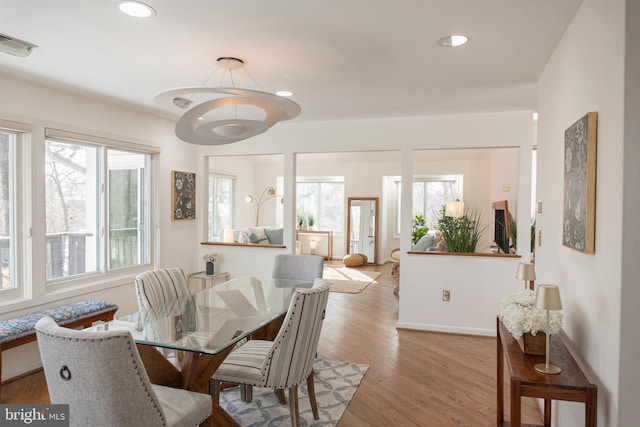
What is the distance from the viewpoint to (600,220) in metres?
1.68

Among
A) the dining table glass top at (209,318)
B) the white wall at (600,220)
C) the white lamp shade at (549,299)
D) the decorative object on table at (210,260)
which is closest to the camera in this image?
the white wall at (600,220)

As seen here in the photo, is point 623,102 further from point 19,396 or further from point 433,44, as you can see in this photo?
point 19,396

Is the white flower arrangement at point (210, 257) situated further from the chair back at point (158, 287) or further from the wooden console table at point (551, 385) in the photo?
the wooden console table at point (551, 385)

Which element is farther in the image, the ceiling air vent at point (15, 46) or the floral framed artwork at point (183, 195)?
the floral framed artwork at point (183, 195)

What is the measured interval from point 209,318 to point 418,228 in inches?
263

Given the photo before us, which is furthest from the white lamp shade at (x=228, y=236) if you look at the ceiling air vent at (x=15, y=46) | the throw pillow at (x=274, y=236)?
the ceiling air vent at (x=15, y=46)

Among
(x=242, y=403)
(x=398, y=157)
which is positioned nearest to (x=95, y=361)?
(x=242, y=403)

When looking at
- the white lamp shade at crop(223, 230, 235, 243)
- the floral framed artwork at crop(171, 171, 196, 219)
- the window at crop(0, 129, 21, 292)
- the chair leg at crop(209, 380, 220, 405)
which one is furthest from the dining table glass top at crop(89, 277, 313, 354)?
the white lamp shade at crop(223, 230, 235, 243)

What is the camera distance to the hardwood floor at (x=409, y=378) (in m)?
2.75

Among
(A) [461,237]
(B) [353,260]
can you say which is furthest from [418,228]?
(A) [461,237]

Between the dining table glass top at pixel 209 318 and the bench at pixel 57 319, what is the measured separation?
3.43 ft

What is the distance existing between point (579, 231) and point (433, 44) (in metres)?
1.46

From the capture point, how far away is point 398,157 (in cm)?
898

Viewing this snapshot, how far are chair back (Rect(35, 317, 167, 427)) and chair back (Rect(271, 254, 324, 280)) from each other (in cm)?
232
